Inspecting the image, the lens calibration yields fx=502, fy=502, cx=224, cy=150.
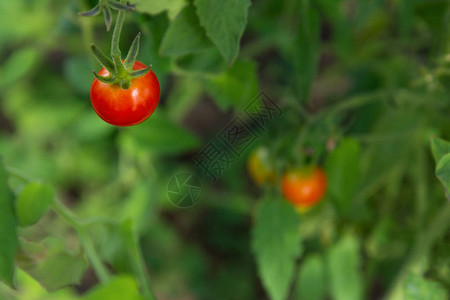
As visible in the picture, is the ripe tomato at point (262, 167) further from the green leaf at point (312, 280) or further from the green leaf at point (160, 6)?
the green leaf at point (160, 6)

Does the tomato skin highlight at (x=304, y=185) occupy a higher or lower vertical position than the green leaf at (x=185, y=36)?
lower

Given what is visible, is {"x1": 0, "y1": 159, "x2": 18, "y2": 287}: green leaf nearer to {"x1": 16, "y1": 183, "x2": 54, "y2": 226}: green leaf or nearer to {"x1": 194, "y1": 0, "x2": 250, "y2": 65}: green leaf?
{"x1": 16, "y1": 183, "x2": 54, "y2": 226}: green leaf

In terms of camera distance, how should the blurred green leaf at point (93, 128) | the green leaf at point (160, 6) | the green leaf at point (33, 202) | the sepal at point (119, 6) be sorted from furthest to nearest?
the blurred green leaf at point (93, 128)
the green leaf at point (33, 202)
the green leaf at point (160, 6)
the sepal at point (119, 6)

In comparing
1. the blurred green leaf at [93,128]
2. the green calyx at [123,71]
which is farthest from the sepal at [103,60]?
the blurred green leaf at [93,128]

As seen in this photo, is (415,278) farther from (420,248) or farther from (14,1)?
(14,1)

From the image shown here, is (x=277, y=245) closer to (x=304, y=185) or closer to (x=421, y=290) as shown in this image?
(x=304, y=185)

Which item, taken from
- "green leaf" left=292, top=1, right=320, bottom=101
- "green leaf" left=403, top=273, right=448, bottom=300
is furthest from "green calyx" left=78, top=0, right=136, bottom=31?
"green leaf" left=403, top=273, right=448, bottom=300
